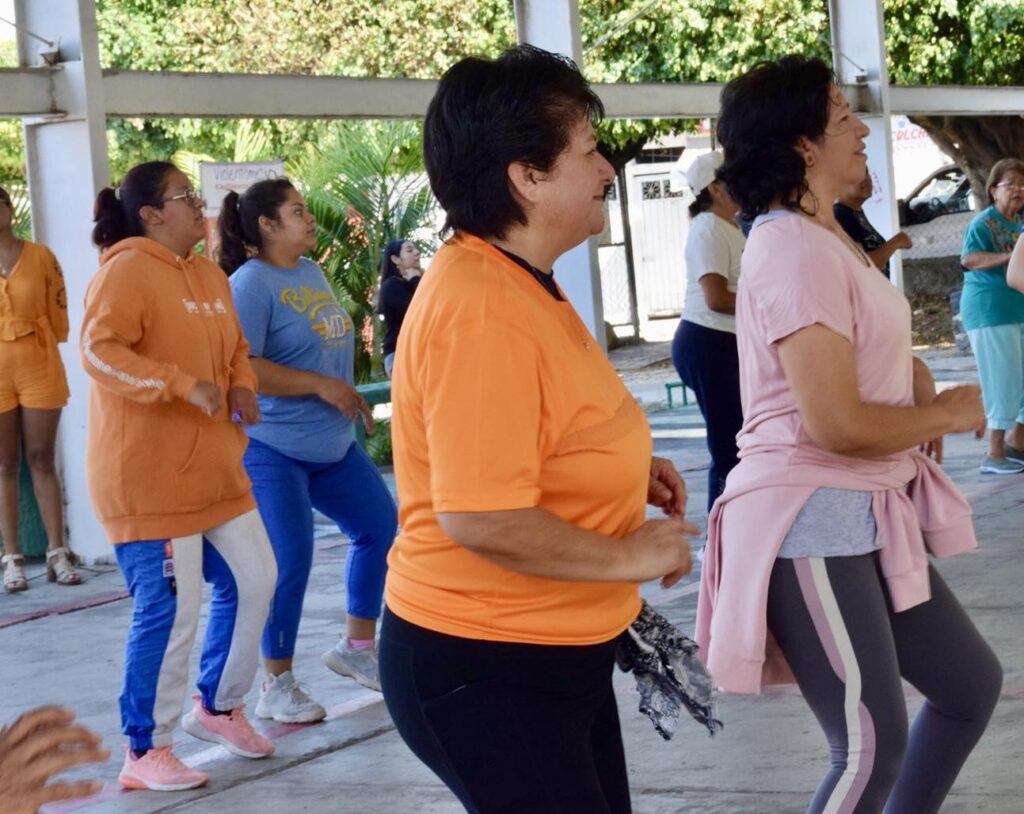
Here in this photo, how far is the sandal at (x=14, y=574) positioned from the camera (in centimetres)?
892

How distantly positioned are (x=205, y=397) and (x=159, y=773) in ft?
3.77


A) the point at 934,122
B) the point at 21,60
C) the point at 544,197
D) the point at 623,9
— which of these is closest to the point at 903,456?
the point at 544,197

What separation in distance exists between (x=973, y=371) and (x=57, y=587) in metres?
10.8

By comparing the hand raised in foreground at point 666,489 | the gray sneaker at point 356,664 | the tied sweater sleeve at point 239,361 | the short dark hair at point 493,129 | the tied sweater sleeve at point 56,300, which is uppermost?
the short dark hair at point 493,129

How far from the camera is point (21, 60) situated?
9539 millimetres

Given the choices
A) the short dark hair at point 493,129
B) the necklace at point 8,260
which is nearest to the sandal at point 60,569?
the necklace at point 8,260

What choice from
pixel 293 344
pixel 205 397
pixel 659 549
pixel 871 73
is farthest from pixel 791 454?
pixel 871 73

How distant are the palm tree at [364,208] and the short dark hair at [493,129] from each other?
12.2 m

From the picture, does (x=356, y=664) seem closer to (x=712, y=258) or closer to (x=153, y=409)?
(x=153, y=409)

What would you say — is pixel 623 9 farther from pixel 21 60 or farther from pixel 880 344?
pixel 880 344

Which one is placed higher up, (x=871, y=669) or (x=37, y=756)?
(x=37, y=756)

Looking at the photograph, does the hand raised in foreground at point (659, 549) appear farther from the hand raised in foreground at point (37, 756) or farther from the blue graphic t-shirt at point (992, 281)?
the blue graphic t-shirt at point (992, 281)

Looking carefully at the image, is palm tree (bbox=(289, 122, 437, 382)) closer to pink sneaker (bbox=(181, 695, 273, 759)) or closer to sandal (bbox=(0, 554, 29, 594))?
sandal (bbox=(0, 554, 29, 594))

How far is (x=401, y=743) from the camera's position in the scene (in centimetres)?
538
